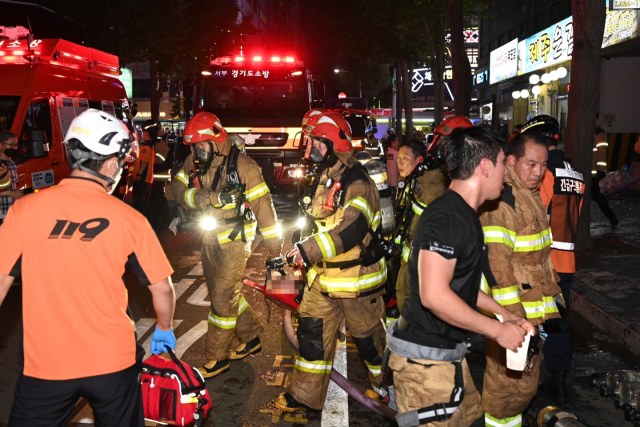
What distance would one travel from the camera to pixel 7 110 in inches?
361

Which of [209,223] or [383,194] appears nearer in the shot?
[209,223]

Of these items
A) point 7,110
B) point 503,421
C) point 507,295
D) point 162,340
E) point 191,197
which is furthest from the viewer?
point 7,110

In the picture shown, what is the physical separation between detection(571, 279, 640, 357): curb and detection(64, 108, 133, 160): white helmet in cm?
513

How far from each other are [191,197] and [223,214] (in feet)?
1.06

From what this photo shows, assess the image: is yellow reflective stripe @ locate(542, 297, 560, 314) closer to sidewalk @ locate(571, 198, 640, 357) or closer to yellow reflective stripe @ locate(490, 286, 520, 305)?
yellow reflective stripe @ locate(490, 286, 520, 305)

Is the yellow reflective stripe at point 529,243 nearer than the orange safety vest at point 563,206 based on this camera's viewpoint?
Yes

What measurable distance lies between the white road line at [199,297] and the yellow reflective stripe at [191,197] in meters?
2.35

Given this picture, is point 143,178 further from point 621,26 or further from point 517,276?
point 621,26

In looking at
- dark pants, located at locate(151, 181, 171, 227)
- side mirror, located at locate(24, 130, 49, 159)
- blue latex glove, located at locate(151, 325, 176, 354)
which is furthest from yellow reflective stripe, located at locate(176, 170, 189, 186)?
dark pants, located at locate(151, 181, 171, 227)

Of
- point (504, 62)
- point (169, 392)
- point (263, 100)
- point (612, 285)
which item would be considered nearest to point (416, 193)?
point (169, 392)

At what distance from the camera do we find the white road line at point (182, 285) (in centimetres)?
813

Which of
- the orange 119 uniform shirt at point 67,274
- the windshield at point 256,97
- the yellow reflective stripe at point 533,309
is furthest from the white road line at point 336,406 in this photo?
the windshield at point 256,97

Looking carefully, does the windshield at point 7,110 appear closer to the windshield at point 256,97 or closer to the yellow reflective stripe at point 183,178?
the yellow reflective stripe at point 183,178

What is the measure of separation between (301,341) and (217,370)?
3.79ft
